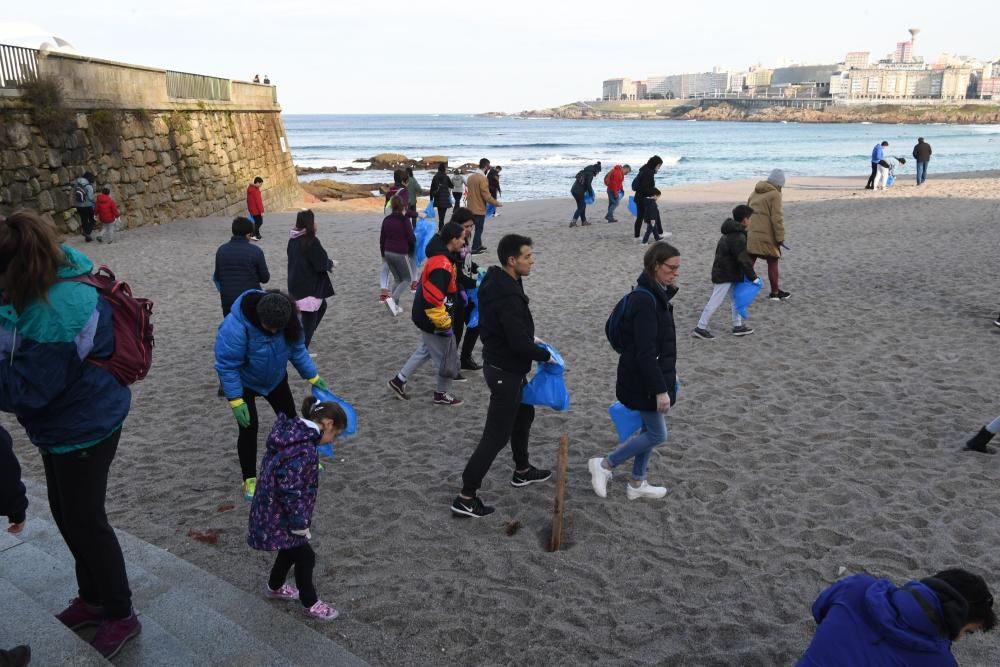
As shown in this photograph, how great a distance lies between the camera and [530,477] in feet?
16.8

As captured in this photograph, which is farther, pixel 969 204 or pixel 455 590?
pixel 969 204

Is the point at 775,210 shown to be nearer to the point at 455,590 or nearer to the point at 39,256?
the point at 455,590

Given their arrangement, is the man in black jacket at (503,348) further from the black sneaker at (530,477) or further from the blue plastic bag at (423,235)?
the blue plastic bag at (423,235)

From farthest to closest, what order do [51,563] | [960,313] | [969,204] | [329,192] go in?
[329,192] → [969,204] → [960,313] → [51,563]

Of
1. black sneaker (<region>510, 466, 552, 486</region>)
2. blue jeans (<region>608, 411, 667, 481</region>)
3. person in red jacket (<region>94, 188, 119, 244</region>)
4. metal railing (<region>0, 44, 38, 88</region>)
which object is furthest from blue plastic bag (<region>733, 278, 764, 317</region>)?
metal railing (<region>0, 44, 38, 88</region>)

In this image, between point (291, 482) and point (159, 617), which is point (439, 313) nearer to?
point (291, 482)

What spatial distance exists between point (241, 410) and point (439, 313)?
1938 millimetres

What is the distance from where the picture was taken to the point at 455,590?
3.93 m

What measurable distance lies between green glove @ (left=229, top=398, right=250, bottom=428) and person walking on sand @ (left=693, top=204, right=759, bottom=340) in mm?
5623

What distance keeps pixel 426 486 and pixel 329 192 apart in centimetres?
3015

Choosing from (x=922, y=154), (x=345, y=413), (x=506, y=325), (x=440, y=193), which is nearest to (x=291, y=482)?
(x=345, y=413)

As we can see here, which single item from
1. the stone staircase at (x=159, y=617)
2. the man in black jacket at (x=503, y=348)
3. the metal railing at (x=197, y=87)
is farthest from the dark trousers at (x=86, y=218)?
the man in black jacket at (x=503, y=348)

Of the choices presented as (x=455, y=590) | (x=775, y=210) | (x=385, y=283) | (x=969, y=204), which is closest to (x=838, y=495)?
(x=455, y=590)

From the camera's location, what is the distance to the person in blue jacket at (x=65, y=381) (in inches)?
101
